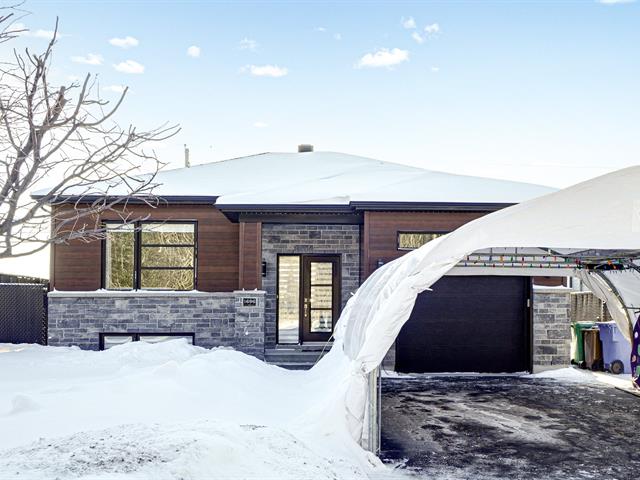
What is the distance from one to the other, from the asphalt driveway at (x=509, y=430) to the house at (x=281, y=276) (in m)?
1.42

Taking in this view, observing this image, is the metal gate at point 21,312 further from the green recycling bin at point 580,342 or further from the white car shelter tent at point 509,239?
the green recycling bin at point 580,342

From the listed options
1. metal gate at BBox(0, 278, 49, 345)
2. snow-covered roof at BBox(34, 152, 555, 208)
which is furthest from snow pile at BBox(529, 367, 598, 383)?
metal gate at BBox(0, 278, 49, 345)

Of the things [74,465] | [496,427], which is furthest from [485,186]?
[74,465]

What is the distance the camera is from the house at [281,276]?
1178 centimetres

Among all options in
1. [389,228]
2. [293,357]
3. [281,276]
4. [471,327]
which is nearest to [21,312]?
[281,276]

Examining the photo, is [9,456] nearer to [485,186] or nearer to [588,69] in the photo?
[485,186]

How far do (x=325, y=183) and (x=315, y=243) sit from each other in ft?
6.29

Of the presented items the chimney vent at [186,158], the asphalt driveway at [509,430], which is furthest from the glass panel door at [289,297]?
the chimney vent at [186,158]

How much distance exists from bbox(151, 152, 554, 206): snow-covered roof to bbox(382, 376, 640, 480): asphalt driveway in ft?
13.1

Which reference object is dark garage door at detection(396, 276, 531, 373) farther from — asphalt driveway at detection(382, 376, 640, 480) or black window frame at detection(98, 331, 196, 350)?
black window frame at detection(98, 331, 196, 350)

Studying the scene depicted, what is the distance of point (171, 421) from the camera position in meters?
6.10

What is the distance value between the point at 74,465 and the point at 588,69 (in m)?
14.8

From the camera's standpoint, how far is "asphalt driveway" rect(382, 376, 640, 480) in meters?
5.96

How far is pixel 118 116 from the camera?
201 inches
